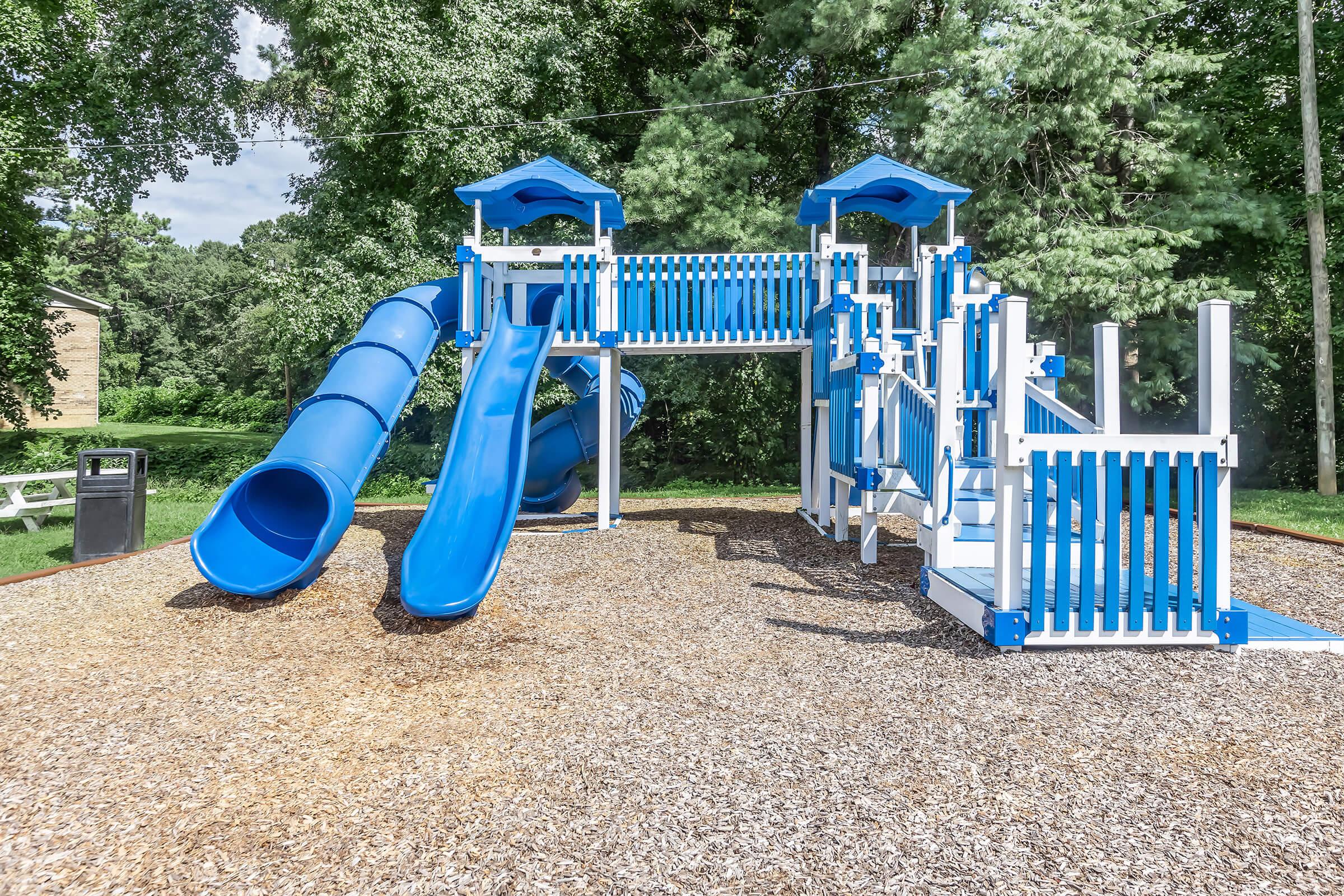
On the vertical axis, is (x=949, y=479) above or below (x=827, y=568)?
above

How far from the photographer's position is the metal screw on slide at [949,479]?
5.60 meters

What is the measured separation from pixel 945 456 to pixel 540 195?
649 cm

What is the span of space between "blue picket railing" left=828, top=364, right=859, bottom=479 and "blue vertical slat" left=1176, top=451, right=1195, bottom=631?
311cm

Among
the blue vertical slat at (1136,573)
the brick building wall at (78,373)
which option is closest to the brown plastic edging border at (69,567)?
the blue vertical slat at (1136,573)

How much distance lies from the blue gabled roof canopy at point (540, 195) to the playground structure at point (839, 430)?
0.03 m

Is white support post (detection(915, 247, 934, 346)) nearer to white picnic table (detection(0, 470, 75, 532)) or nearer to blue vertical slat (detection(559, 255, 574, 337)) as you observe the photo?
blue vertical slat (detection(559, 255, 574, 337))

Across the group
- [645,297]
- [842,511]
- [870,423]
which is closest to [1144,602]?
[870,423]

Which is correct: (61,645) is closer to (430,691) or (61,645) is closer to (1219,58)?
(430,691)

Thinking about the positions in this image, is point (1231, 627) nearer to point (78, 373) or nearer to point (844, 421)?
point (844, 421)

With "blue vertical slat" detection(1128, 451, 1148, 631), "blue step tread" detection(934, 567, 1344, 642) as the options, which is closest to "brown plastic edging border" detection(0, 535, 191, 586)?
"blue step tread" detection(934, 567, 1344, 642)

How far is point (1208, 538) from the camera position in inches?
174

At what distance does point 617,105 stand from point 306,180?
24.7 ft

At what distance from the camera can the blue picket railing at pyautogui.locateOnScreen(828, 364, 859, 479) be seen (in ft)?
24.8

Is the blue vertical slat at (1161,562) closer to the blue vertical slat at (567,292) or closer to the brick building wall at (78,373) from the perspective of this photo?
the blue vertical slat at (567,292)
